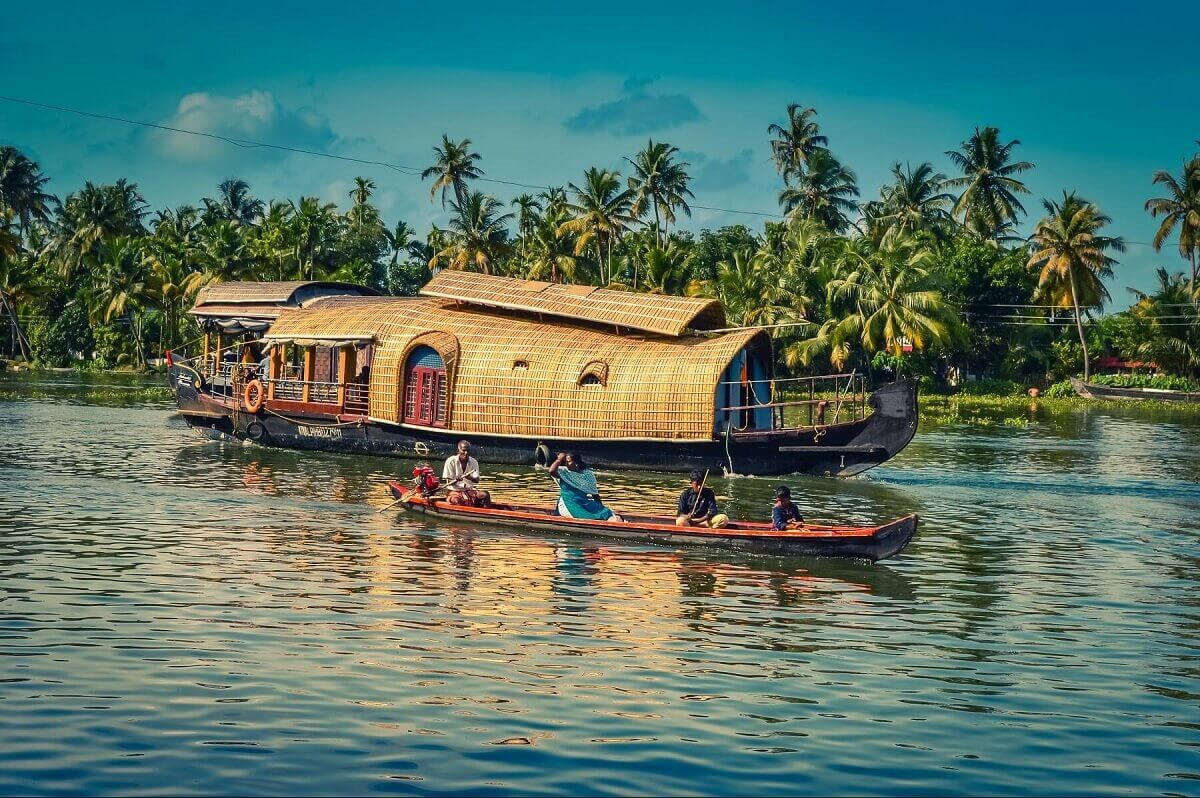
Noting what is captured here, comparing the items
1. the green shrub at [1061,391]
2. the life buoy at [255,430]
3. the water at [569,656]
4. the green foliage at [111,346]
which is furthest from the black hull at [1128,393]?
the green foliage at [111,346]

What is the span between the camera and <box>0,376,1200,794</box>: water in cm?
957

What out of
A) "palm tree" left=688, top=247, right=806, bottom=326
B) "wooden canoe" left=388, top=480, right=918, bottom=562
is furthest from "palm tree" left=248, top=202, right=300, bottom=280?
"wooden canoe" left=388, top=480, right=918, bottom=562

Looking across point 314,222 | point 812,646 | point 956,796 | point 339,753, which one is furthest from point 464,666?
point 314,222

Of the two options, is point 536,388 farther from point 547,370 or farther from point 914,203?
point 914,203

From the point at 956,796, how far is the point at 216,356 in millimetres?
31557

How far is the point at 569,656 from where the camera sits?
12.7 m

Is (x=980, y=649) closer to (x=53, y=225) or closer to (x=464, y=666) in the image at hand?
(x=464, y=666)

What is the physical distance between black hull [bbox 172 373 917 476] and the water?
3509 millimetres

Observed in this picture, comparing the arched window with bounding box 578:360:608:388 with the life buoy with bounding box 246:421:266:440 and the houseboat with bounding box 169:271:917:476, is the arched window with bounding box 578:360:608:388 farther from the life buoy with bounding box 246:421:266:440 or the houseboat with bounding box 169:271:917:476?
the life buoy with bounding box 246:421:266:440

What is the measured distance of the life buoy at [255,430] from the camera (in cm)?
3428

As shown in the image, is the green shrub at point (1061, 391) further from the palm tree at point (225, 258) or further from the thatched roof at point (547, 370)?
the palm tree at point (225, 258)

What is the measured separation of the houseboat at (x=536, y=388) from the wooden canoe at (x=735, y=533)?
8.44 m

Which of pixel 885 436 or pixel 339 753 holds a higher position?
pixel 885 436

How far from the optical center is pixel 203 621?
45.3 feet
